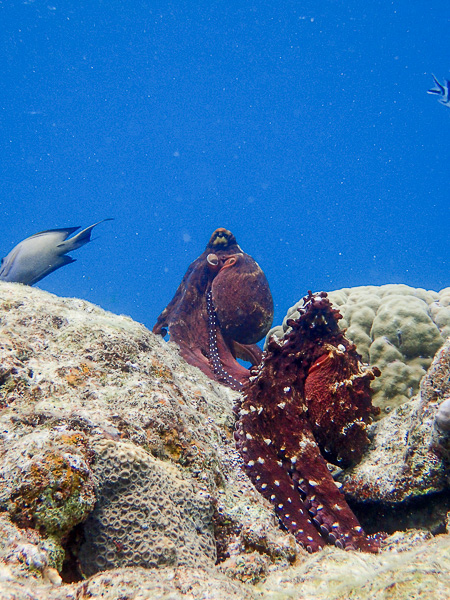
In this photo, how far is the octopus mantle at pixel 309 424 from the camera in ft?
7.33

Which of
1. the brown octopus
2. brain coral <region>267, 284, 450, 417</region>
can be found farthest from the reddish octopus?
the brown octopus

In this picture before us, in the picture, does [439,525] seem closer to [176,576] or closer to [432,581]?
[432,581]

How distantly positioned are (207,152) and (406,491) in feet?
479

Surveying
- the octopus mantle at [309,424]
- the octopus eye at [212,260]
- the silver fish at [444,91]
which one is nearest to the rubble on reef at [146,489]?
the octopus mantle at [309,424]

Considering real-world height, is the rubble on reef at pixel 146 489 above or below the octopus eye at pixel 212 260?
below

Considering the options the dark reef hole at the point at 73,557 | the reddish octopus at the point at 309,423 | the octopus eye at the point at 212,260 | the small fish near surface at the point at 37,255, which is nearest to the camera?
the dark reef hole at the point at 73,557

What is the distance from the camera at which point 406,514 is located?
7.30 feet

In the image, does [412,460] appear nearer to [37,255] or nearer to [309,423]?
[309,423]

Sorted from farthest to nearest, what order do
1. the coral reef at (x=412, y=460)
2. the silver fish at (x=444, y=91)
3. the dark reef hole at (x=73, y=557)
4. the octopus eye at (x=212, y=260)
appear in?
the silver fish at (x=444, y=91) → the octopus eye at (x=212, y=260) → the coral reef at (x=412, y=460) → the dark reef hole at (x=73, y=557)

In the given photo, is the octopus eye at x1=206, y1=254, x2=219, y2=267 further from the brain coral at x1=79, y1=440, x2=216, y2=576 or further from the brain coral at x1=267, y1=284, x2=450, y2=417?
the brain coral at x1=79, y1=440, x2=216, y2=576

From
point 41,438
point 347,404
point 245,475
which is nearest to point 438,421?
point 347,404

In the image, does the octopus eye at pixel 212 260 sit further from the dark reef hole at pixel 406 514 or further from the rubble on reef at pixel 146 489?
the dark reef hole at pixel 406 514

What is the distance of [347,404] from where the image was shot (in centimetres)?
266

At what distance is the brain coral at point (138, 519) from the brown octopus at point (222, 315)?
119 inches
